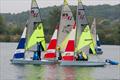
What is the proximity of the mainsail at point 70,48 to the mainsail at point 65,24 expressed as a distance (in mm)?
2581

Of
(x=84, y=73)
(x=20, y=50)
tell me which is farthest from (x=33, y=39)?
(x=84, y=73)

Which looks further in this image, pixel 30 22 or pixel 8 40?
pixel 8 40

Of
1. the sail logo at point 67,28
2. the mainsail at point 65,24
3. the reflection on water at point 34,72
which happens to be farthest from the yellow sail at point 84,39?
the reflection on water at point 34,72

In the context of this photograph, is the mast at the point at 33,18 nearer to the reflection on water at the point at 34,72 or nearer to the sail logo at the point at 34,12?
the sail logo at the point at 34,12

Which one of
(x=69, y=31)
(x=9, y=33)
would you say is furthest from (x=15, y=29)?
(x=69, y=31)

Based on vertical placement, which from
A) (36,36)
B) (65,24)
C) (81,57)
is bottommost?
(81,57)

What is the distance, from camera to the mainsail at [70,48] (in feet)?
185

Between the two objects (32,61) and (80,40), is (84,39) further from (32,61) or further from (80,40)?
(32,61)

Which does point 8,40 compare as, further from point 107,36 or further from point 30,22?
point 30,22

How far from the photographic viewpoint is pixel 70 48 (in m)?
57.5

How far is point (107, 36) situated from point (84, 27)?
71111mm

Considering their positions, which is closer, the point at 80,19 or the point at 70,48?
the point at 70,48

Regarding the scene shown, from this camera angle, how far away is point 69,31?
61094 mm

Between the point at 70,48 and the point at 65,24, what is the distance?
4.17 m
